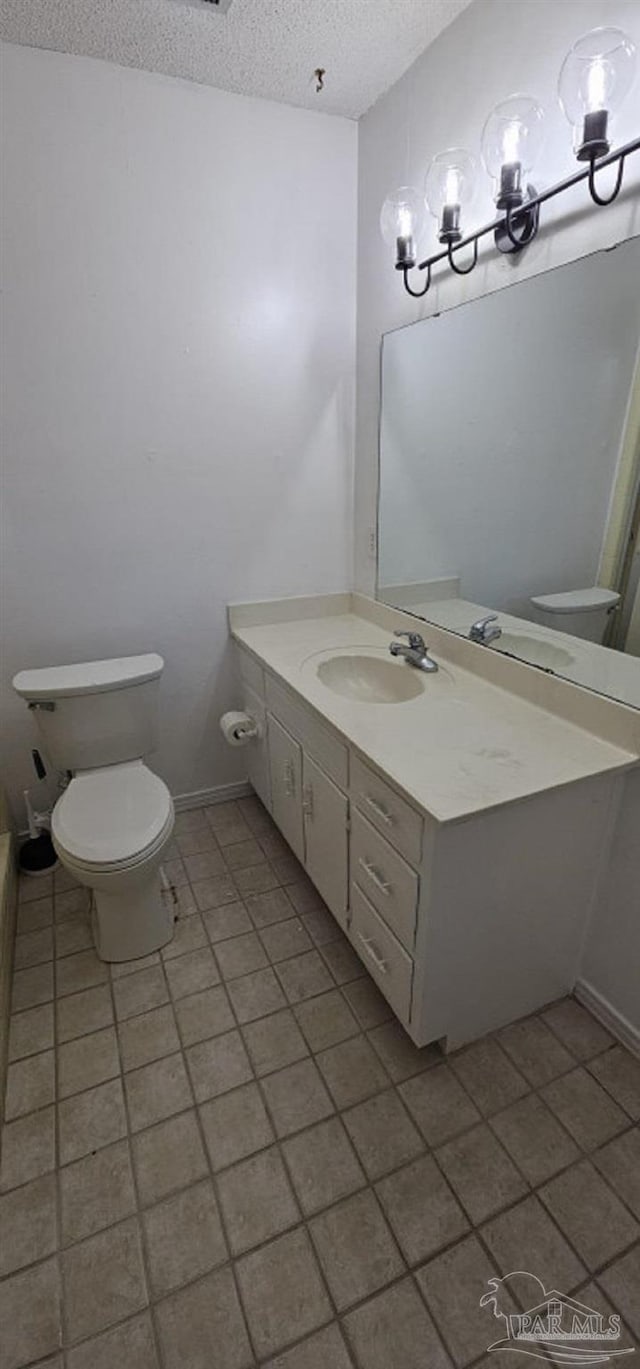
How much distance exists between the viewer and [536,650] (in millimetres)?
1456

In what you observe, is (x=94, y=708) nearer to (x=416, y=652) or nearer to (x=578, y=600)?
(x=416, y=652)

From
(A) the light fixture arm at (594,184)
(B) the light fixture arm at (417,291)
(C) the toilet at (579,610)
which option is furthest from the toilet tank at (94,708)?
(A) the light fixture arm at (594,184)

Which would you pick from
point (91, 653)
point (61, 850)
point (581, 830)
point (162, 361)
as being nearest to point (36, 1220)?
point (61, 850)

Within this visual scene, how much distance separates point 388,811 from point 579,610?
658mm

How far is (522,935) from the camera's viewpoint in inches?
51.4

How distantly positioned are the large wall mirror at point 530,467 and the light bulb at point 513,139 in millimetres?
188

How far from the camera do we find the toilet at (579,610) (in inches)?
50.1

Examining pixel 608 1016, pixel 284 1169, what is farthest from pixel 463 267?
pixel 284 1169

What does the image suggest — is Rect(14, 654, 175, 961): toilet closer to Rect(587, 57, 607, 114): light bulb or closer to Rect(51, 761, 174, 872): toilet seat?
Rect(51, 761, 174, 872): toilet seat

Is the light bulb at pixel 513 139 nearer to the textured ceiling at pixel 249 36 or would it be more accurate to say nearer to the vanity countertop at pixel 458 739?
the textured ceiling at pixel 249 36

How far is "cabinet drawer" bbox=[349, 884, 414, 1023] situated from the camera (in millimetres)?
1275

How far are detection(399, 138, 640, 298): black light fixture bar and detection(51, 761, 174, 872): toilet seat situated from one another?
163 cm

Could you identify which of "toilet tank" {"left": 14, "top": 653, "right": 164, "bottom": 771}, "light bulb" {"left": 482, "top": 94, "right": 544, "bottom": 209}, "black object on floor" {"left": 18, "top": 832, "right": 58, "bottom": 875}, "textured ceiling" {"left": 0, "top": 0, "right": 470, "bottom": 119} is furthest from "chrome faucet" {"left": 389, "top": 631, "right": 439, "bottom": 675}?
"textured ceiling" {"left": 0, "top": 0, "right": 470, "bottom": 119}

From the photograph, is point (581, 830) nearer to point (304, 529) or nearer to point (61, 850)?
point (61, 850)
